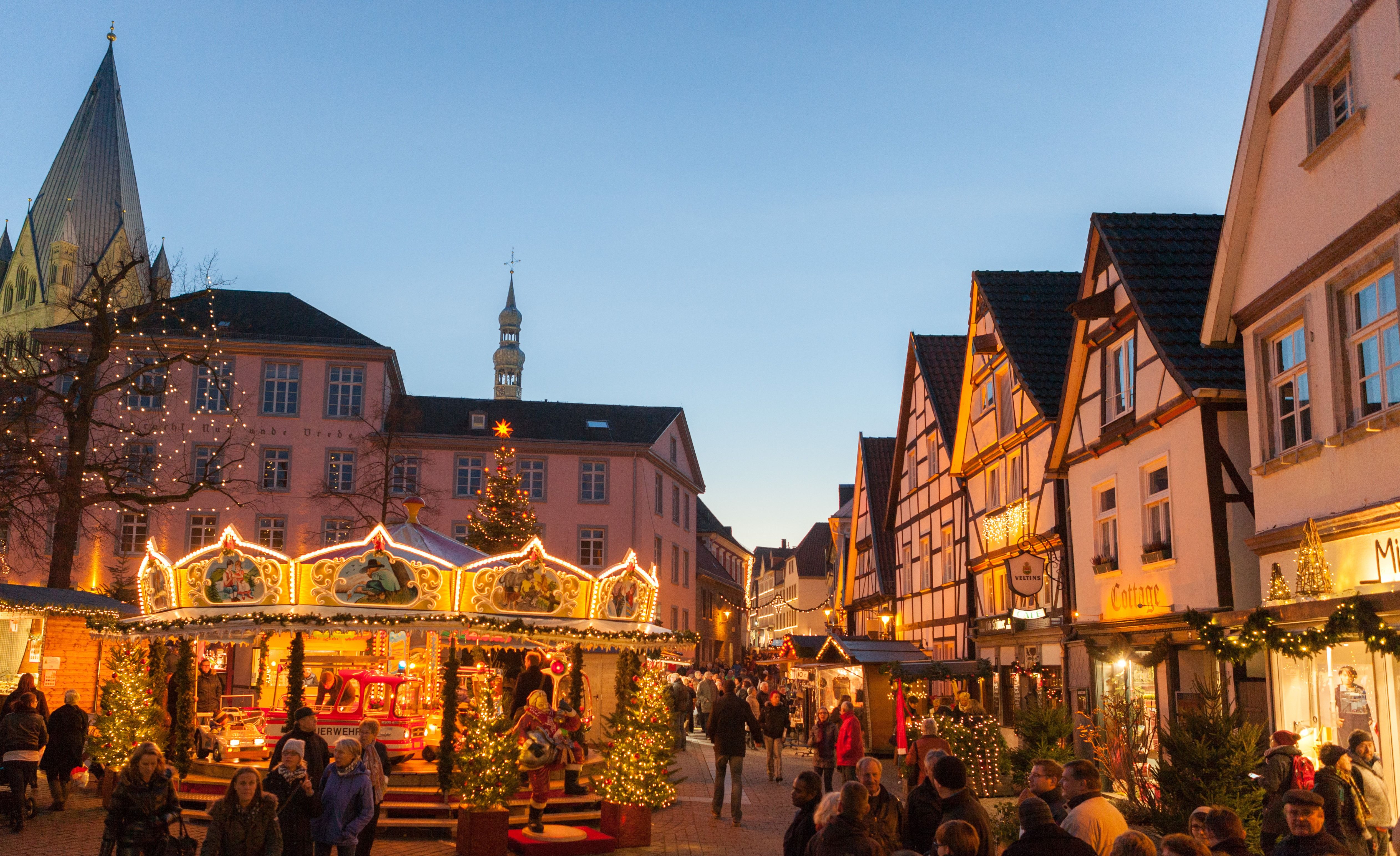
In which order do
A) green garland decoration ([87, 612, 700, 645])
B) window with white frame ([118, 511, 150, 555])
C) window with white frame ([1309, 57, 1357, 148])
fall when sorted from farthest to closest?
window with white frame ([118, 511, 150, 555]), green garland decoration ([87, 612, 700, 645]), window with white frame ([1309, 57, 1357, 148])

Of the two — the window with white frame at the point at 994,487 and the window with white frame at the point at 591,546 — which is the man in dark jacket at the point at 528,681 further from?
→ the window with white frame at the point at 591,546

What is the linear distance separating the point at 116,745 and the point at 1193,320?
601 inches

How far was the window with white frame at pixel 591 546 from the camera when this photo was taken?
49.2 m

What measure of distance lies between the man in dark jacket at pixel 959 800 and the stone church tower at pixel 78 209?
79.1 meters

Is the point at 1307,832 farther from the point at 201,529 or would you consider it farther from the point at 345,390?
the point at 201,529

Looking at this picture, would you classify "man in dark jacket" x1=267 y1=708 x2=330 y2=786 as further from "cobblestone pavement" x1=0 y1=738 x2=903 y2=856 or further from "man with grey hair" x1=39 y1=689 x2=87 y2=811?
"man with grey hair" x1=39 y1=689 x2=87 y2=811

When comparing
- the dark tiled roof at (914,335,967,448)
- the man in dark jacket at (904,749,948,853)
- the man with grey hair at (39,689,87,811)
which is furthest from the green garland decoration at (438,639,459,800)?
the dark tiled roof at (914,335,967,448)

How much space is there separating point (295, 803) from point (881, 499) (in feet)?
97.6

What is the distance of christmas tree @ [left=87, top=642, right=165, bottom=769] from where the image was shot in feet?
53.7

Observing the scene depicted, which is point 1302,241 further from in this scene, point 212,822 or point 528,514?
point 528,514

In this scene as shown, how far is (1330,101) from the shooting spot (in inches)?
489

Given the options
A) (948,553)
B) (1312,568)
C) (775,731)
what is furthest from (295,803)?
(948,553)

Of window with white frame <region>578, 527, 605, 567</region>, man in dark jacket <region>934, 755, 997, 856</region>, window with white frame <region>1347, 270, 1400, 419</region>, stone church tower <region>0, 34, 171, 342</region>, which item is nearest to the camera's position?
man in dark jacket <region>934, 755, 997, 856</region>

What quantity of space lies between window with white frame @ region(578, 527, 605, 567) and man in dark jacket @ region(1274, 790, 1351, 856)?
1706 inches
